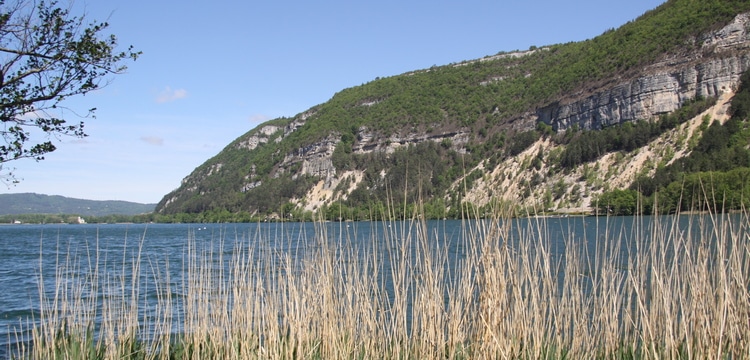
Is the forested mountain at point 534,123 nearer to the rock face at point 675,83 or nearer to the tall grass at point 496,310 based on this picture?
the rock face at point 675,83

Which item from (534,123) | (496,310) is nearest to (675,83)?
(534,123)

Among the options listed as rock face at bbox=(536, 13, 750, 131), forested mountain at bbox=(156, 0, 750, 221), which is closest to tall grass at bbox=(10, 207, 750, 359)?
forested mountain at bbox=(156, 0, 750, 221)

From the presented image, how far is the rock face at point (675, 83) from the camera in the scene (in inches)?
2960

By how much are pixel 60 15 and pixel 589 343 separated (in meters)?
5.70

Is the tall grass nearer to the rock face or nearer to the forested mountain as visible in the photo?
the forested mountain

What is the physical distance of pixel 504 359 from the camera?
A: 4.73 metres

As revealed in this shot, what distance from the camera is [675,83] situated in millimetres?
81188

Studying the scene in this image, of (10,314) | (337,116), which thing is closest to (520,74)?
(337,116)

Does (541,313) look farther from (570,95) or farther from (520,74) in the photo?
(520,74)

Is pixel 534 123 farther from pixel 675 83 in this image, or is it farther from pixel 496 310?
pixel 496 310

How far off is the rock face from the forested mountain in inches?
6.4

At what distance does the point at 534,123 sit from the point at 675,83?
2823 cm

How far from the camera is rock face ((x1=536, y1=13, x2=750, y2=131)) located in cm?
7519

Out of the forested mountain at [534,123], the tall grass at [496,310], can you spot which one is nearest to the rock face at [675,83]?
the forested mountain at [534,123]
